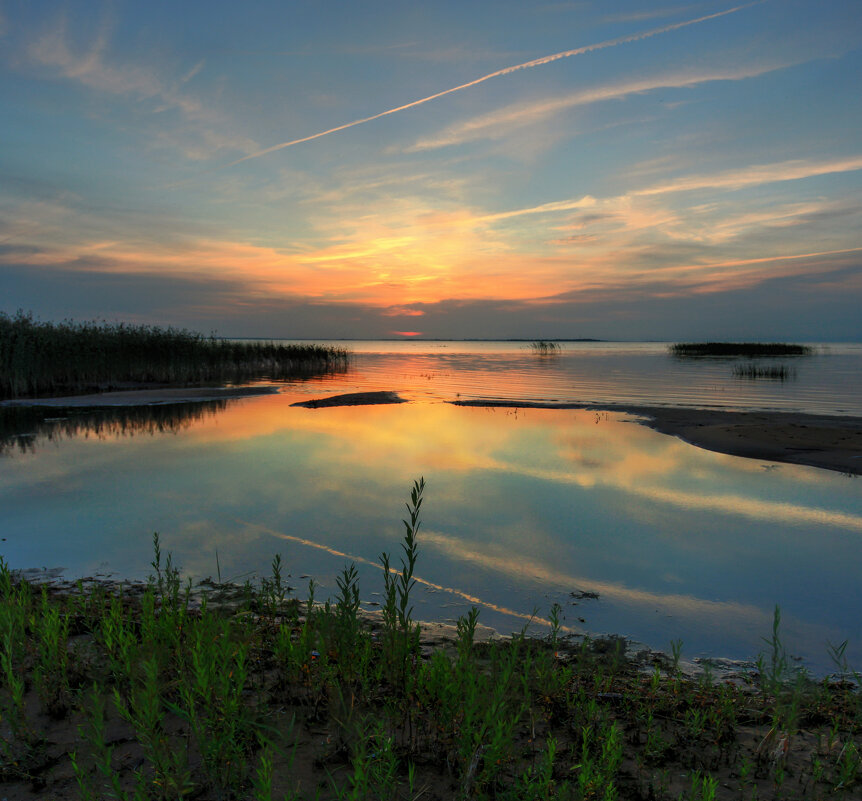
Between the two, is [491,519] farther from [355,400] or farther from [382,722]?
[355,400]

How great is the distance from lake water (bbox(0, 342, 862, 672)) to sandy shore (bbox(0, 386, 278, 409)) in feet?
19.8

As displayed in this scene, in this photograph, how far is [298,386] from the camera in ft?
115

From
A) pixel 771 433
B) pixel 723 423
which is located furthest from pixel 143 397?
pixel 771 433

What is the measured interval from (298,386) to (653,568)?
30.2m

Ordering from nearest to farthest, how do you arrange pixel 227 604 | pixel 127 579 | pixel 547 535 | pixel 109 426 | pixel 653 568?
pixel 227 604
pixel 127 579
pixel 653 568
pixel 547 535
pixel 109 426

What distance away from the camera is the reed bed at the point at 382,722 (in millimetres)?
2941

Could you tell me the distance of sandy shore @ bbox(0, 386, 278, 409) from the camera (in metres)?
24.4

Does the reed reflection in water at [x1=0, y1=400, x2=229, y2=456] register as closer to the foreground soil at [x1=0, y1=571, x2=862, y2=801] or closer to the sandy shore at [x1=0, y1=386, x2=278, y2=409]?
the sandy shore at [x1=0, y1=386, x2=278, y2=409]

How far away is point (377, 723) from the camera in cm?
324

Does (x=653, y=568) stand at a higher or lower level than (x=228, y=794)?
lower

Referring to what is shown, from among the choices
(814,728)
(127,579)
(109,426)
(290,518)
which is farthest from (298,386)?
(814,728)

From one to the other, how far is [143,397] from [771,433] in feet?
87.8

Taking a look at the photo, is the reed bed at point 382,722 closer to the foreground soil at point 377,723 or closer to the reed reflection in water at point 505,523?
the foreground soil at point 377,723

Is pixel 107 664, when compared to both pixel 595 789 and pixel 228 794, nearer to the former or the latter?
pixel 228 794
